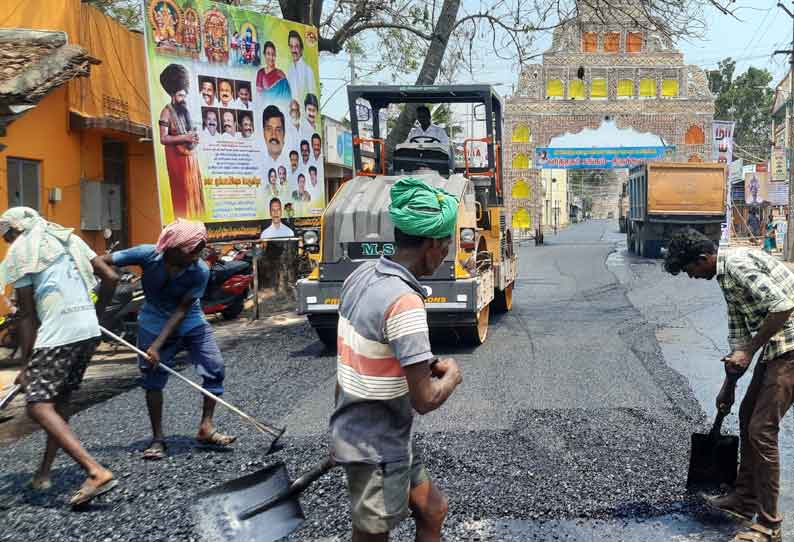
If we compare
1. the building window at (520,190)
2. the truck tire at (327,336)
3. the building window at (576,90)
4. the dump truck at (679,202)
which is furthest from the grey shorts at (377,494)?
the building window at (576,90)

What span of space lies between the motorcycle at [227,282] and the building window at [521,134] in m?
39.0

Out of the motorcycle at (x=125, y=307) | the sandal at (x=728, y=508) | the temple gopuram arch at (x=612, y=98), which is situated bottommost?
the sandal at (x=728, y=508)

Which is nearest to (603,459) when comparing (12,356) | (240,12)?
(12,356)

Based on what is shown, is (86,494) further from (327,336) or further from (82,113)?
(82,113)

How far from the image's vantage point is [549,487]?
452 cm

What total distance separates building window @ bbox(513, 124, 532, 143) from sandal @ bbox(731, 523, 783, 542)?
4681cm

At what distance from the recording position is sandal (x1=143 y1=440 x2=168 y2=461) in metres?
5.15

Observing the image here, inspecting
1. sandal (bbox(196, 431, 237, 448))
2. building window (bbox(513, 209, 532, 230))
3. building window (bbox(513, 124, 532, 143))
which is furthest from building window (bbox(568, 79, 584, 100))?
sandal (bbox(196, 431, 237, 448))

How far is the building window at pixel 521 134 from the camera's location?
1946 inches

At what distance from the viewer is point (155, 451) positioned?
518 cm

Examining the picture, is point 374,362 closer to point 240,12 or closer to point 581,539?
point 581,539

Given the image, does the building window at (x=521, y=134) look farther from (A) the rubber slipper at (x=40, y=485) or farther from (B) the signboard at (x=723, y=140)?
(A) the rubber slipper at (x=40, y=485)

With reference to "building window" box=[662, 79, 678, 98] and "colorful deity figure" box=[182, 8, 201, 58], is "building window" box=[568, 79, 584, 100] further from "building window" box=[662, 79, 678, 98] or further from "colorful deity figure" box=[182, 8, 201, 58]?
"colorful deity figure" box=[182, 8, 201, 58]

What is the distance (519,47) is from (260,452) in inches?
431
